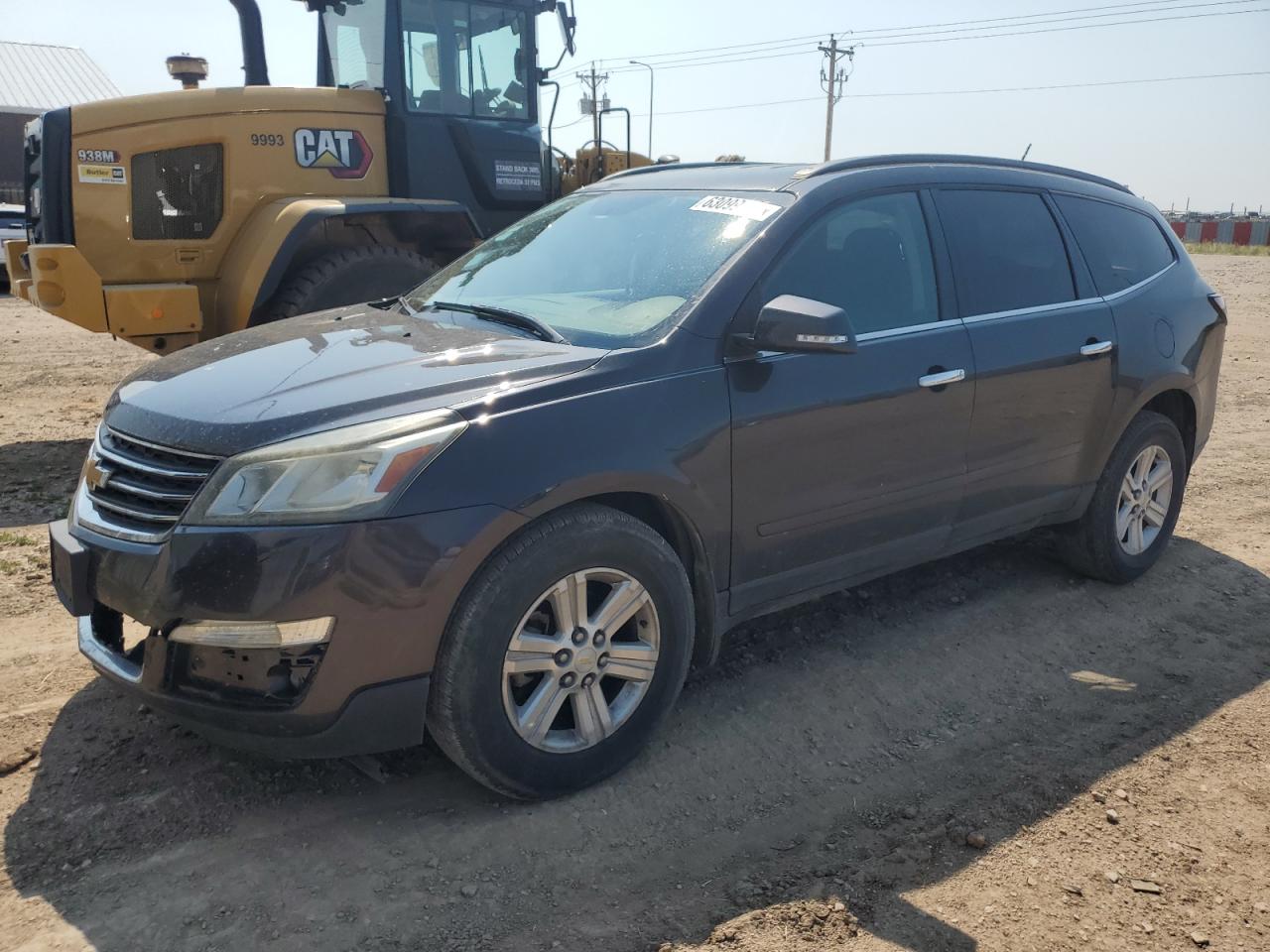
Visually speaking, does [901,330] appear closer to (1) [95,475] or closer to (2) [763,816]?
(2) [763,816]

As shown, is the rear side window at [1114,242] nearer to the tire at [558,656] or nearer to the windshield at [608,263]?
the windshield at [608,263]

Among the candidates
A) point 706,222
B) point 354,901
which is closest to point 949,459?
point 706,222

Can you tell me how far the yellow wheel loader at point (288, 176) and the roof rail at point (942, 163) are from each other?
413 cm

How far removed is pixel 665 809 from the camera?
313 centimetres

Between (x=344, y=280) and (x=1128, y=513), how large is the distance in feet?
16.3

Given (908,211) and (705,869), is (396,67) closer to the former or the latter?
(908,211)

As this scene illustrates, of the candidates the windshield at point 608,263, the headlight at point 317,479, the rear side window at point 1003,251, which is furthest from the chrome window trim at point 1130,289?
the headlight at point 317,479

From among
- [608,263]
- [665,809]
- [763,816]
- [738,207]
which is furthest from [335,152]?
[763,816]

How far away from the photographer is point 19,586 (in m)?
4.62

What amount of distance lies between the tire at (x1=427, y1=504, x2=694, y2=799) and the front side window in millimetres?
1054

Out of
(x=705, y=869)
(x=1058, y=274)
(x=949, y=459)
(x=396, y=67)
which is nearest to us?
(x=705, y=869)

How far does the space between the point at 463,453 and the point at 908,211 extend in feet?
7.10

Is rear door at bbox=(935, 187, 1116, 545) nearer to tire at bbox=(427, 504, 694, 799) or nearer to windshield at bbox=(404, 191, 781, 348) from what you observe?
windshield at bbox=(404, 191, 781, 348)

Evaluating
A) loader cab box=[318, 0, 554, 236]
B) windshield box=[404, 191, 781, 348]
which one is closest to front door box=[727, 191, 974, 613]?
windshield box=[404, 191, 781, 348]
